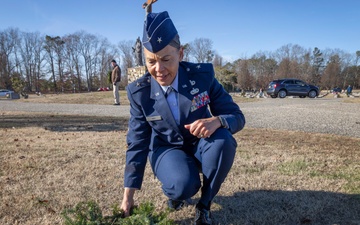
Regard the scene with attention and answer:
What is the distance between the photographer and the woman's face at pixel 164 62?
5.66ft

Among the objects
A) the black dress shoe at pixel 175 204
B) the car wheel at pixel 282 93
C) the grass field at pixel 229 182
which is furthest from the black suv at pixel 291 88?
the black dress shoe at pixel 175 204

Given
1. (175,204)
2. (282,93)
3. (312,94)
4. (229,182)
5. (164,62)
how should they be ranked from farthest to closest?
(312,94), (282,93), (229,182), (175,204), (164,62)

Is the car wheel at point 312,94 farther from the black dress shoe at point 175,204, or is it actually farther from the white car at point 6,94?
the white car at point 6,94

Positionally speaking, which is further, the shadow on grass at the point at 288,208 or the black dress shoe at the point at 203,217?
the shadow on grass at the point at 288,208

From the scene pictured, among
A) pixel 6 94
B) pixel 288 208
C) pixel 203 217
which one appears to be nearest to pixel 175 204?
pixel 203 217

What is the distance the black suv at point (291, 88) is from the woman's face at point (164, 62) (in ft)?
69.9

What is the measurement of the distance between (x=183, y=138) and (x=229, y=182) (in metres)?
1.02

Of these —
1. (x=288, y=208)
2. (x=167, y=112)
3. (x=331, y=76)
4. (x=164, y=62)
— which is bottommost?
(x=288, y=208)

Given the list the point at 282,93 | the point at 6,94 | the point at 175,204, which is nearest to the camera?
the point at 175,204

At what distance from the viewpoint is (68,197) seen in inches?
93.0

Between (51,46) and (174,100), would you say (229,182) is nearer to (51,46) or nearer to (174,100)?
(174,100)

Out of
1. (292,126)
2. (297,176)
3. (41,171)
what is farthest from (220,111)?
(292,126)

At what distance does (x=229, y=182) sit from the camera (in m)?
2.75

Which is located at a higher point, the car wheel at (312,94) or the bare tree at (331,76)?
the bare tree at (331,76)
